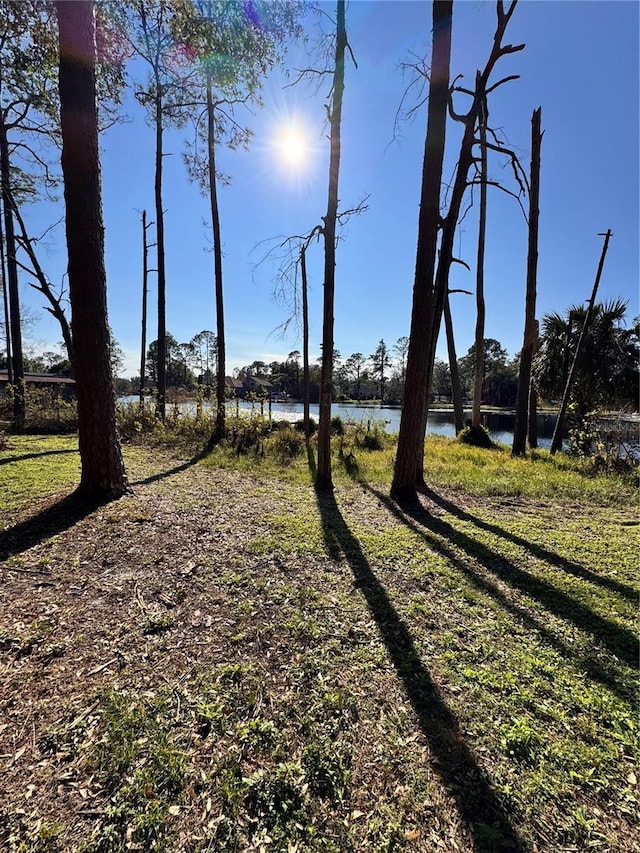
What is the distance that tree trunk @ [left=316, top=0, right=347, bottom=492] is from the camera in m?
5.21

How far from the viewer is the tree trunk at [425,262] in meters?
4.66

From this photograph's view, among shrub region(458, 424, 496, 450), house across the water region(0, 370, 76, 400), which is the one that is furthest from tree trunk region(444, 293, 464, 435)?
house across the water region(0, 370, 76, 400)

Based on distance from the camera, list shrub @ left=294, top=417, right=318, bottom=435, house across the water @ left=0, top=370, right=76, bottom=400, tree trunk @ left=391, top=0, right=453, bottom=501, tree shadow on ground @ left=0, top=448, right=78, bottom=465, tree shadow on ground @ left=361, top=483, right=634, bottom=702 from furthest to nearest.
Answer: house across the water @ left=0, top=370, right=76, bottom=400
shrub @ left=294, top=417, right=318, bottom=435
tree shadow on ground @ left=0, top=448, right=78, bottom=465
tree trunk @ left=391, top=0, right=453, bottom=501
tree shadow on ground @ left=361, top=483, right=634, bottom=702

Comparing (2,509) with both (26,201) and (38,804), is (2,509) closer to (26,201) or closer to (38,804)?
(38,804)

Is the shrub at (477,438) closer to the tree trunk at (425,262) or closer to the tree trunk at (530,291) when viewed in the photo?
the tree trunk at (530,291)

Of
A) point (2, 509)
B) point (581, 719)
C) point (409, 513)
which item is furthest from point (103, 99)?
point (581, 719)

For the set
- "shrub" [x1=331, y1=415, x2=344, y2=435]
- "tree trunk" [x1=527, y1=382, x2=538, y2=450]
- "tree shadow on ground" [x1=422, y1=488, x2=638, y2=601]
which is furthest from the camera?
"shrub" [x1=331, y1=415, x2=344, y2=435]

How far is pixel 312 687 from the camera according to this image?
6.27 feet

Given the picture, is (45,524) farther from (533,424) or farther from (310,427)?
(533,424)

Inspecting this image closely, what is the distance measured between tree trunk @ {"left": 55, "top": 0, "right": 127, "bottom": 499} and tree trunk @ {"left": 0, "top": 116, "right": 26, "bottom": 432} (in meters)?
8.09

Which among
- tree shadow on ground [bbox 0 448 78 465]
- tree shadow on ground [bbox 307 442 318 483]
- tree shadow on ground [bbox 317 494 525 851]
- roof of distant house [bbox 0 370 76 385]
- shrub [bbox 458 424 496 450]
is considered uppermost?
roof of distant house [bbox 0 370 76 385]

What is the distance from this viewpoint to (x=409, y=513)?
483 cm

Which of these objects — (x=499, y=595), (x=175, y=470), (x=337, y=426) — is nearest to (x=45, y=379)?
(x=337, y=426)

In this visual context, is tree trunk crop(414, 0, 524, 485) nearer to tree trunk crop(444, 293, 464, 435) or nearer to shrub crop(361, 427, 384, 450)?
shrub crop(361, 427, 384, 450)
